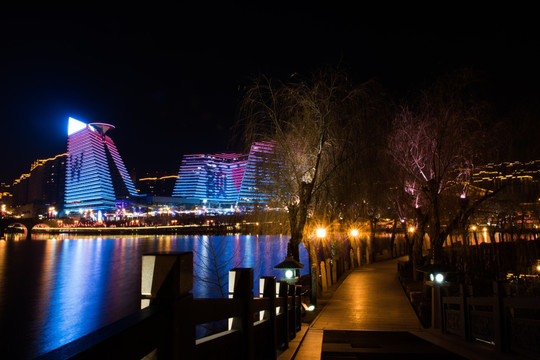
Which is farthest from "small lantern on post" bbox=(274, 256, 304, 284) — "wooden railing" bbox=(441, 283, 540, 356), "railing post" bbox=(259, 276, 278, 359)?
"railing post" bbox=(259, 276, 278, 359)

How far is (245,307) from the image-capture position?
412cm

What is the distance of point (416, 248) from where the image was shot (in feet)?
67.2

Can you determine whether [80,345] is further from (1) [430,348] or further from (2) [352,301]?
(2) [352,301]

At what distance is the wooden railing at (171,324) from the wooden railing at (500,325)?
449cm

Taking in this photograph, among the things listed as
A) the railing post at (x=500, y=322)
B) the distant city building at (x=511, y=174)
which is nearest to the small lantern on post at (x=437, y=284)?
the railing post at (x=500, y=322)

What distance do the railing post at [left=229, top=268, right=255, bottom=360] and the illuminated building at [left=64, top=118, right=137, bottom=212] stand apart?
166 meters

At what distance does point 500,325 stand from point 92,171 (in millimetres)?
169994

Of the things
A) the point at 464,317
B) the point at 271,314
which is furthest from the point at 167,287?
the point at 464,317

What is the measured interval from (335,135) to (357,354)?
811 cm

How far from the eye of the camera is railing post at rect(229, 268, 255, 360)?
4.09 metres

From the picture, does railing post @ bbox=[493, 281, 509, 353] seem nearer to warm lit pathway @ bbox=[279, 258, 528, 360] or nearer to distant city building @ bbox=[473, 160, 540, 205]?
warm lit pathway @ bbox=[279, 258, 528, 360]

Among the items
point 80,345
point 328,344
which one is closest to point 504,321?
point 328,344

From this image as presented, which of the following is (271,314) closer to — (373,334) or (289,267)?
(373,334)

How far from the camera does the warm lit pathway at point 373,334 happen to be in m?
7.40
